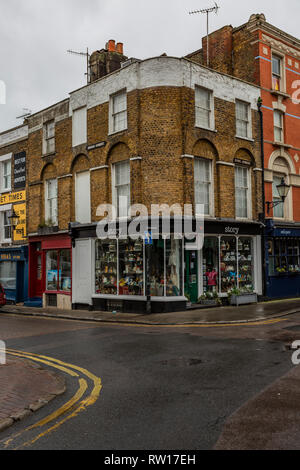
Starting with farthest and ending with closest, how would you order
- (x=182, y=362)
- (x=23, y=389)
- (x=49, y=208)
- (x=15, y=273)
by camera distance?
(x=15, y=273)
(x=49, y=208)
(x=182, y=362)
(x=23, y=389)

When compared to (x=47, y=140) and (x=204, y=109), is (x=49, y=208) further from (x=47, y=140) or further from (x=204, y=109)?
(x=204, y=109)

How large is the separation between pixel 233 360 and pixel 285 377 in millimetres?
1393

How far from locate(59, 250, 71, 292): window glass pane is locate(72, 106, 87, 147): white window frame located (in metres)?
5.47

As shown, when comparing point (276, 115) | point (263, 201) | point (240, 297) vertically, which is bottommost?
point (240, 297)

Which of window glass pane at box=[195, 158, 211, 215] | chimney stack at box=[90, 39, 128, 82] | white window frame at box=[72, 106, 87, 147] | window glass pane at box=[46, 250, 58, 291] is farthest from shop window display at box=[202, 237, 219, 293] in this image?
chimney stack at box=[90, 39, 128, 82]

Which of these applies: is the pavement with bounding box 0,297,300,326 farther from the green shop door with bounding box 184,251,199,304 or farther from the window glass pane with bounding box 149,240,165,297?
the window glass pane with bounding box 149,240,165,297

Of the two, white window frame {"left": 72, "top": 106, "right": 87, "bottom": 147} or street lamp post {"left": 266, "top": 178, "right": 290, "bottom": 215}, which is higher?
white window frame {"left": 72, "top": 106, "right": 87, "bottom": 147}

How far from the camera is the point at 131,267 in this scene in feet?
58.3

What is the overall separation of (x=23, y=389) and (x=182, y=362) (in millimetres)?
3099

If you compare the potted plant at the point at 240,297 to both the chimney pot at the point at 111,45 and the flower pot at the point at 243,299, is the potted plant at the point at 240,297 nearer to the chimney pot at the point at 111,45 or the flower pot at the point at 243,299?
the flower pot at the point at 243,299

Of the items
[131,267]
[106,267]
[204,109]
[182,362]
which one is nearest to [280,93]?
[204,109]

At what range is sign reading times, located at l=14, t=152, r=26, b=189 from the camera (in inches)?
953

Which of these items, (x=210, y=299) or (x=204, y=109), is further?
(x=204, y=109)
